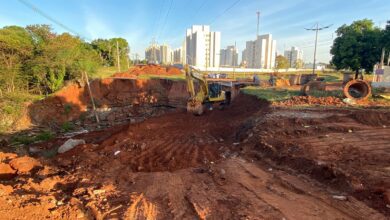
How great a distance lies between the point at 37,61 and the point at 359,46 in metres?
26.4

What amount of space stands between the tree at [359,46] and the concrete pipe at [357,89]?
11580 millimetres

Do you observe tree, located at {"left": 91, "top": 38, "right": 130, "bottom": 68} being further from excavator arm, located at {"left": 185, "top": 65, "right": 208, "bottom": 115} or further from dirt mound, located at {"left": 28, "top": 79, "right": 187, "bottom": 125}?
excavator arm, located at {"left": 185, "top": 65, "right": 208, "bottom": 115}

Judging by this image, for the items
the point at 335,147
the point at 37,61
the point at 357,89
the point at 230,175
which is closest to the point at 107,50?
the point at 37,61

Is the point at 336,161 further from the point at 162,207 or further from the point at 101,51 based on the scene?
the point at 101,51

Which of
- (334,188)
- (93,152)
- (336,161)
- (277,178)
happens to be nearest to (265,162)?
(277,178)

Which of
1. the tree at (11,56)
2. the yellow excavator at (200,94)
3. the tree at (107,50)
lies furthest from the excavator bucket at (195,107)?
the tree at (107,50)

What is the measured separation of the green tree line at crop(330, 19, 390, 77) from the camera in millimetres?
23922

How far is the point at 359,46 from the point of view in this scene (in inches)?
955

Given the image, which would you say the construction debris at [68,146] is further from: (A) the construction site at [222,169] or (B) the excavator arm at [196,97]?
(B) the excavator arm at [196,97]

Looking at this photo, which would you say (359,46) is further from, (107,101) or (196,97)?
(107,101)

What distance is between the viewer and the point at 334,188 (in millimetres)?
5414

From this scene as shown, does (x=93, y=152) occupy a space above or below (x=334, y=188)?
below

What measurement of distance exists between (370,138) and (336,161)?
2384mm

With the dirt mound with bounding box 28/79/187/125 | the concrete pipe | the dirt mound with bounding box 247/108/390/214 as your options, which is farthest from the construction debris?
the concrete pipe
